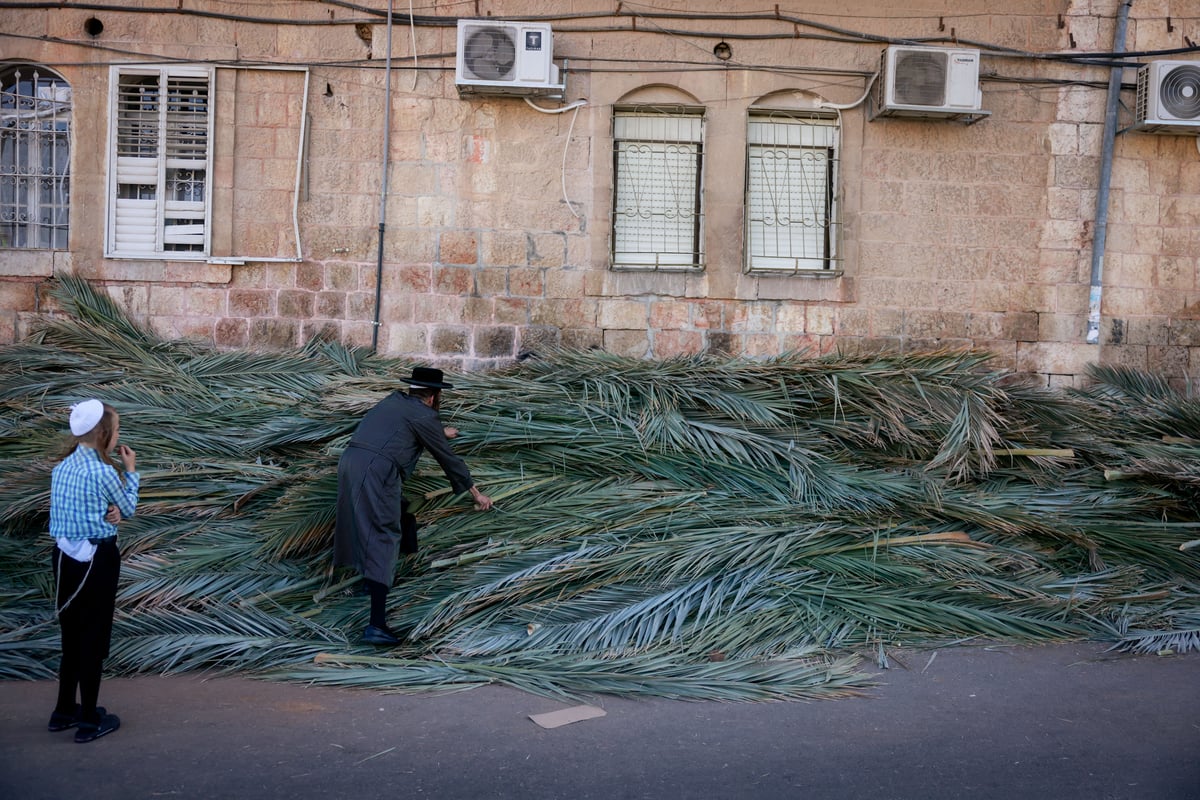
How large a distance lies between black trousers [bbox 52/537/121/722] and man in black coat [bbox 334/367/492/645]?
1.33 metres

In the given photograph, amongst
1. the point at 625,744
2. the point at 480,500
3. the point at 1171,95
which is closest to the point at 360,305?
the point at 480,500

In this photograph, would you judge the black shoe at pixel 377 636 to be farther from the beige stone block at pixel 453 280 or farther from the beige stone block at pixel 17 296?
the beige stone block at pixel 17 296

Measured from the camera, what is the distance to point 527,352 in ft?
27.6

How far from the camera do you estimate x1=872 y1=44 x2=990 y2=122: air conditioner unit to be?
8250 mm

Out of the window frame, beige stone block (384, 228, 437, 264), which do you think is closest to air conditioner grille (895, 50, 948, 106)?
the window frame

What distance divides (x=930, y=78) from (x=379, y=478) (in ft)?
19.4

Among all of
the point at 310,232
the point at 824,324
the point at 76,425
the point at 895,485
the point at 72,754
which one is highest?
the point at 310,232

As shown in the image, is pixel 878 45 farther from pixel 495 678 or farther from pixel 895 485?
pixel 495 678

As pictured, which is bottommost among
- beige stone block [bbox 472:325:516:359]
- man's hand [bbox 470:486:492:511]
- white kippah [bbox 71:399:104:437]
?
man's hand [bbox 470:486:492:511]

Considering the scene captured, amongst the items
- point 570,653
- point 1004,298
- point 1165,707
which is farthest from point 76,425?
point 1004,298

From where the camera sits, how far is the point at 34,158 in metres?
8.55

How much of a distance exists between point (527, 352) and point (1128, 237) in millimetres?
5438

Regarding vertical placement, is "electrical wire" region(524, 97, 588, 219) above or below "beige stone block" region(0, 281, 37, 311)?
above

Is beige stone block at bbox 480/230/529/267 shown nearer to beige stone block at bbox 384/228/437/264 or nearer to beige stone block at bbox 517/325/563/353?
beige stone block at bbox 384/228/437/264
